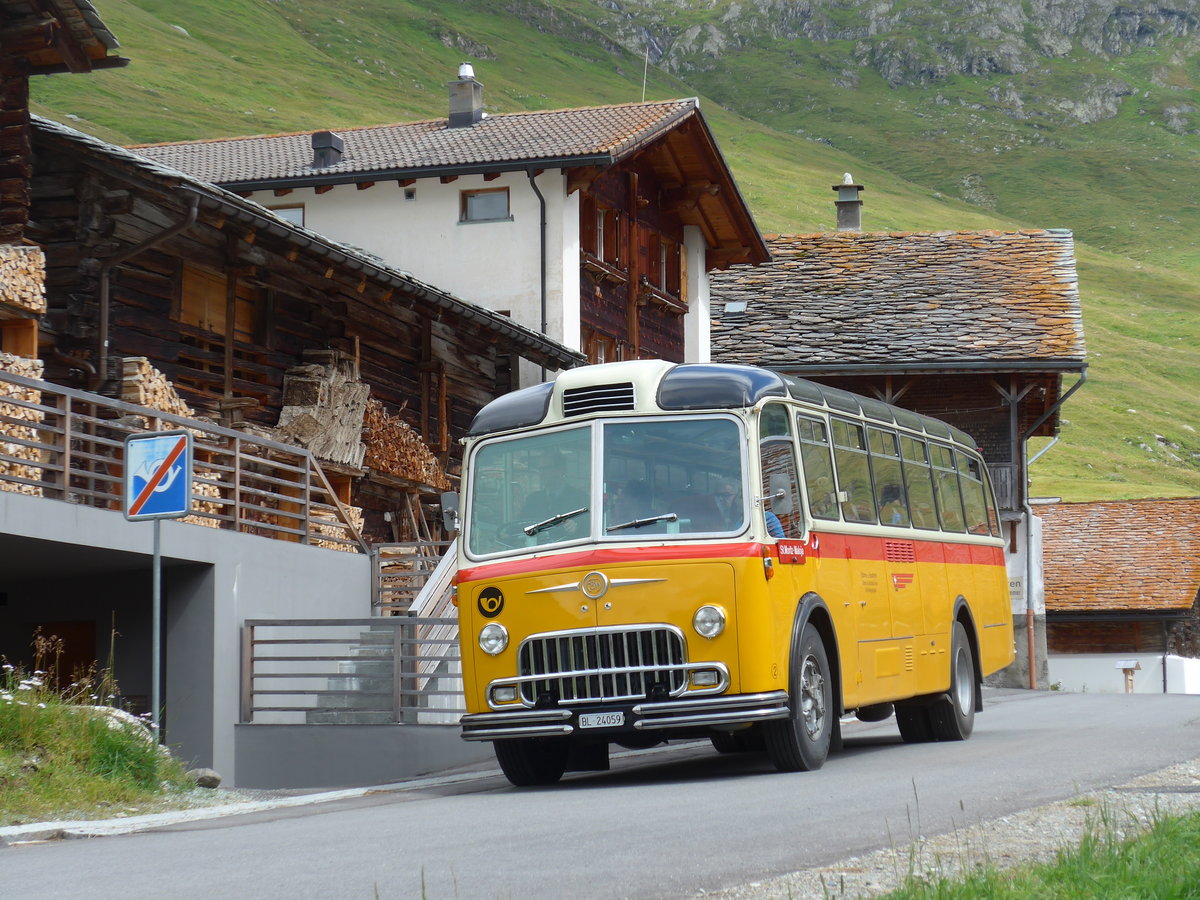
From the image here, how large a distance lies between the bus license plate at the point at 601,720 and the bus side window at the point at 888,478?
12.5ft

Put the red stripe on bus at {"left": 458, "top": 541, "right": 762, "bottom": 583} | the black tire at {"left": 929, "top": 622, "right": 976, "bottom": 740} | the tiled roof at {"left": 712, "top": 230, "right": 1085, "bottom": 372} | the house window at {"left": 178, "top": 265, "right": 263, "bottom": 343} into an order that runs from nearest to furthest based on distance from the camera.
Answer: the red stripe on bus at {"left": 458, "top": 541, "right": 762, "bottom": 583}, the black tire at {"left": 929, "top": 622, "right": 976, "bottom": 740}, the house window at {"left": 178, "top": 265, "right": 263, "bottom": 343}, the tiled roof at {"left": 712, "top": 230, "right": 1085, "bottom": 372}

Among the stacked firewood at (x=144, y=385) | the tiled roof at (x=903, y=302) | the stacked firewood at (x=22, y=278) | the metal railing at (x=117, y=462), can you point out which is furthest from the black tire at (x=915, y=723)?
the tiled roof at (x=903, y=302)

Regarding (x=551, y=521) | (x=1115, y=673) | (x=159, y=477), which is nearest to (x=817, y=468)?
(x=551, y=521)

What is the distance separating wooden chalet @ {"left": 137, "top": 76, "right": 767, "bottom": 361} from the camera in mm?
32375

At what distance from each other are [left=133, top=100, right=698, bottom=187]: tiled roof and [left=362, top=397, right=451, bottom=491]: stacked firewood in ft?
22.0

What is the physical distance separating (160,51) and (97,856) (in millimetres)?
144061

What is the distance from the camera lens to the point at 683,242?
39.5 meters

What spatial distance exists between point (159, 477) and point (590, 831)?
5.46 metres

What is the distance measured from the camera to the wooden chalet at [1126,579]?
50.8m

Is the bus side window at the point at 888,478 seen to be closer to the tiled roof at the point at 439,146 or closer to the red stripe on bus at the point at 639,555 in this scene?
the red stripe on bus at the point at 639,555

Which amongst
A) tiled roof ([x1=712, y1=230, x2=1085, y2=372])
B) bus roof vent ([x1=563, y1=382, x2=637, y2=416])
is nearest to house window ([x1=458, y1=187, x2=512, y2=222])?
tiled roof ([x1=712, y1=230, x2=1085, y2=372])

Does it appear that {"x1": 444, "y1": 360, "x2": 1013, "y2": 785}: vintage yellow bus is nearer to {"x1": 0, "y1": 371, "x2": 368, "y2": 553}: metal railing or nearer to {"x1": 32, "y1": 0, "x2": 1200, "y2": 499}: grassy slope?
{"x1": 0, "y1": 371, "x2": 368, "y2": 553}: metal railing

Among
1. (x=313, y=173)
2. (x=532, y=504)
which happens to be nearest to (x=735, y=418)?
(x=532, y=504)

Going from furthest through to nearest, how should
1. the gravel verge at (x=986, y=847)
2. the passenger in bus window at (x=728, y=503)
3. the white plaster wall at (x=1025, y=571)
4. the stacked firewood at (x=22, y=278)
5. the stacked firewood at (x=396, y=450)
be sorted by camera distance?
the white plaster wall at (x=1025, y=571), the stacked firewood at (x=396, y=450), the stacked firewood at (x=22, y=278), the passenger in bus window at (x=728, y=503), the gravel verge at (x=986, y=847)
